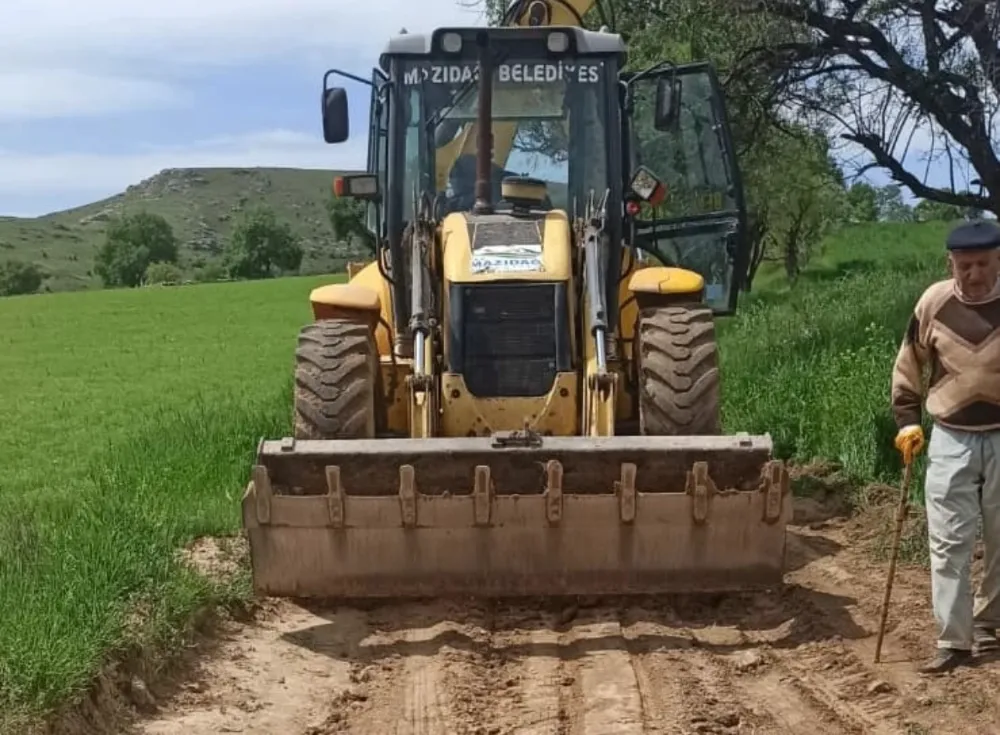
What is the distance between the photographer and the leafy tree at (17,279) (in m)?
85.9

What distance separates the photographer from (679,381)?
6.68 m

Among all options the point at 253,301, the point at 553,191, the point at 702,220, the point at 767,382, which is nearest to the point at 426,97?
the point at 553,191

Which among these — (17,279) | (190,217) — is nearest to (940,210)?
(17,279)

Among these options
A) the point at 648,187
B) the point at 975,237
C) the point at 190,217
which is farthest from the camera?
the point at 190,217

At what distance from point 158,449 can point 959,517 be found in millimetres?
6203

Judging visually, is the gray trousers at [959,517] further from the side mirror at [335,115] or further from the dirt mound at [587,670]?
the side mirror at [335,115]

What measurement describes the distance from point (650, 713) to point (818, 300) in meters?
13.6

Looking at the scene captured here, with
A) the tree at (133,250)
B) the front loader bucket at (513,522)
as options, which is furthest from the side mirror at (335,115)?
the tree at (133,250)

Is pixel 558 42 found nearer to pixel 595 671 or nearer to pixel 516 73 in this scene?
Result: pixel 516 73

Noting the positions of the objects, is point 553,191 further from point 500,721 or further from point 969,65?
point 969,65


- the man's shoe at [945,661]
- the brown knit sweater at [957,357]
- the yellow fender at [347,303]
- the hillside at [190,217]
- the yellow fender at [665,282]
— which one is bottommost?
the man's shoe at [945,661]

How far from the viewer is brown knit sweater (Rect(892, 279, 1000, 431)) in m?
5.29

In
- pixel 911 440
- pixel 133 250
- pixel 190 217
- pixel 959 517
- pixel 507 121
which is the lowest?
pixel 959 517

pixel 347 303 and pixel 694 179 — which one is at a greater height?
pixel 694 179
